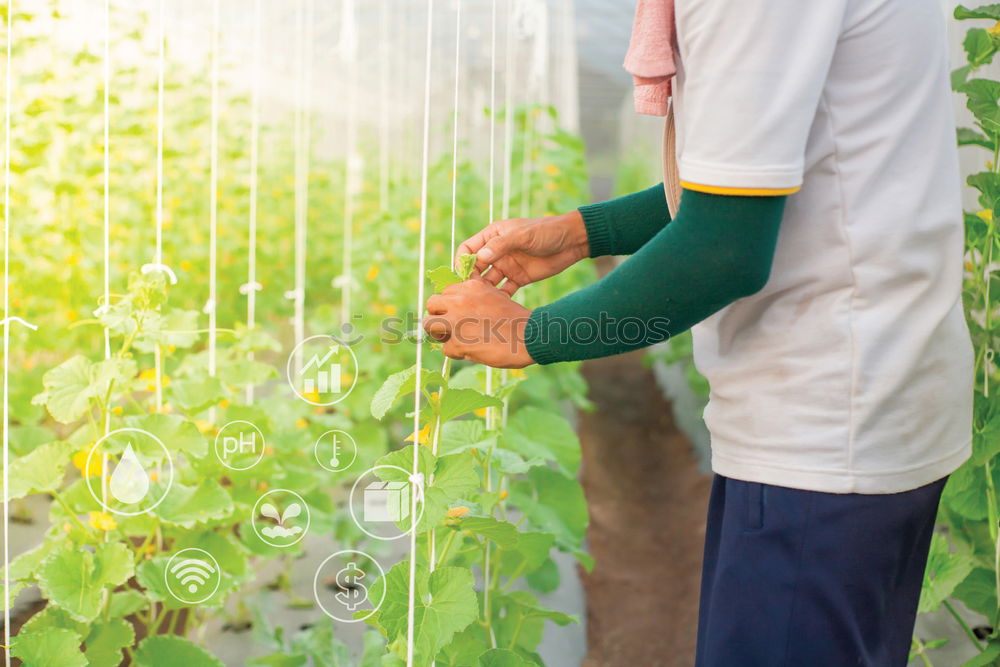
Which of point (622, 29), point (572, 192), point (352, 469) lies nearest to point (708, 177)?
point (352, 469)

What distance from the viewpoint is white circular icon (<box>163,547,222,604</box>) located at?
5.27 feet

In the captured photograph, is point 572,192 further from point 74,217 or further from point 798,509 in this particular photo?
point 798,509

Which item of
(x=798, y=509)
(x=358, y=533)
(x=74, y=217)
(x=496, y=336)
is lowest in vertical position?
(x=358, y=533)

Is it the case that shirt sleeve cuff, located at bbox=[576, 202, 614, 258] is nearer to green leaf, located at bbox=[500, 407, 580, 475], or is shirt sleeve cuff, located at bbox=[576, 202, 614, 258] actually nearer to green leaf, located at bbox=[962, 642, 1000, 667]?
green leaf, located at bbox=[500, 407, 580, 475]

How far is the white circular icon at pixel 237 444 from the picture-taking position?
1.75 m

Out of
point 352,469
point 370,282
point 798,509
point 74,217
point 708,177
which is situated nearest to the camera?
point 708,177

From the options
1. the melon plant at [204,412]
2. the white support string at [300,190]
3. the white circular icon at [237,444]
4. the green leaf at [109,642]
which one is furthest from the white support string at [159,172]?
the green leaf at [109,642]

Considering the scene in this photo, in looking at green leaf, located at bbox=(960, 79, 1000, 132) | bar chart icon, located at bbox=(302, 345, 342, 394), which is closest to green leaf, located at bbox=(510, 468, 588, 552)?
bar chart icon, located at bbox=(302, 345, 342, 394)

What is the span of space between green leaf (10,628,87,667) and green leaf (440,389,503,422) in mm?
627

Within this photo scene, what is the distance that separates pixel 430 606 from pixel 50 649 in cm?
56

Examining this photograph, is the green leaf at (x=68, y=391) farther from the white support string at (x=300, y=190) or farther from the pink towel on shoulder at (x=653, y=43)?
the pink towel on shoulder at (x=653, y=43)

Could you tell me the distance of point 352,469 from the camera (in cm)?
227

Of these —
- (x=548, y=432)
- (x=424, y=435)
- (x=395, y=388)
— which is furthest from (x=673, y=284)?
(x=548, y=432)

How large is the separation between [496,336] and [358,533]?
144cm
